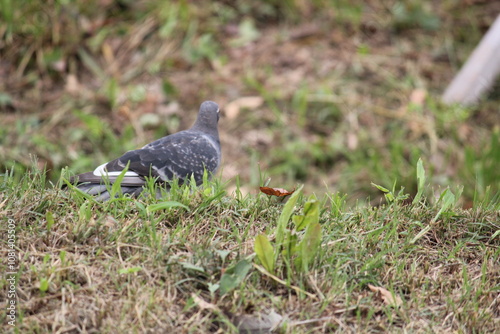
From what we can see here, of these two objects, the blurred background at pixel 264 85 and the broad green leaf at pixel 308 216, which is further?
the blurred background at pixel 264 85

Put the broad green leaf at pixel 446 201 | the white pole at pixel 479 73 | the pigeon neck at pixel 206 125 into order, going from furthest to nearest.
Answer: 1. the white pole at pixel 479 73
2. the pigeon neck at pixel 206 125
3. the broad green leaf at pixel 446 201

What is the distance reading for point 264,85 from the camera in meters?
6.87

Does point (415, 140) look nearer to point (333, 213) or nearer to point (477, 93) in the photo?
point (477, 93)

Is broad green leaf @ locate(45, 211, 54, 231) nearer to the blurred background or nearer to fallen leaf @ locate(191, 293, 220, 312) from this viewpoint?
fallen leaf @ locate(191, 293, 220, 312)

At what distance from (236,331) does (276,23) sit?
5.69 metres

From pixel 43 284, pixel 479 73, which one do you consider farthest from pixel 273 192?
pixel 479 73

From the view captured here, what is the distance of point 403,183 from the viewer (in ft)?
18.0

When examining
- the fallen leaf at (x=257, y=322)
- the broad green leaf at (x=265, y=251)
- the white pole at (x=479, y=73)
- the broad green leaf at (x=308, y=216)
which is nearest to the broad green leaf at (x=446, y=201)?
the broad green leaf at (x=308, y=216)

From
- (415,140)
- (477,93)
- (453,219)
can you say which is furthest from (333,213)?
(477,93)

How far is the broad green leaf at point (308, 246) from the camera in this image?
2707mm

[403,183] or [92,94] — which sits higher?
[92,94]

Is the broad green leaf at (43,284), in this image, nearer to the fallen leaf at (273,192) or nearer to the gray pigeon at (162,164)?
the gray pigeon at (162,164)

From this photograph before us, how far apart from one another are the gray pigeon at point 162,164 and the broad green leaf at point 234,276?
0.81m

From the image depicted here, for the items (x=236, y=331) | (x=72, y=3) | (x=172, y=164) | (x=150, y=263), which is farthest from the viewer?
(x=72, y=3)
